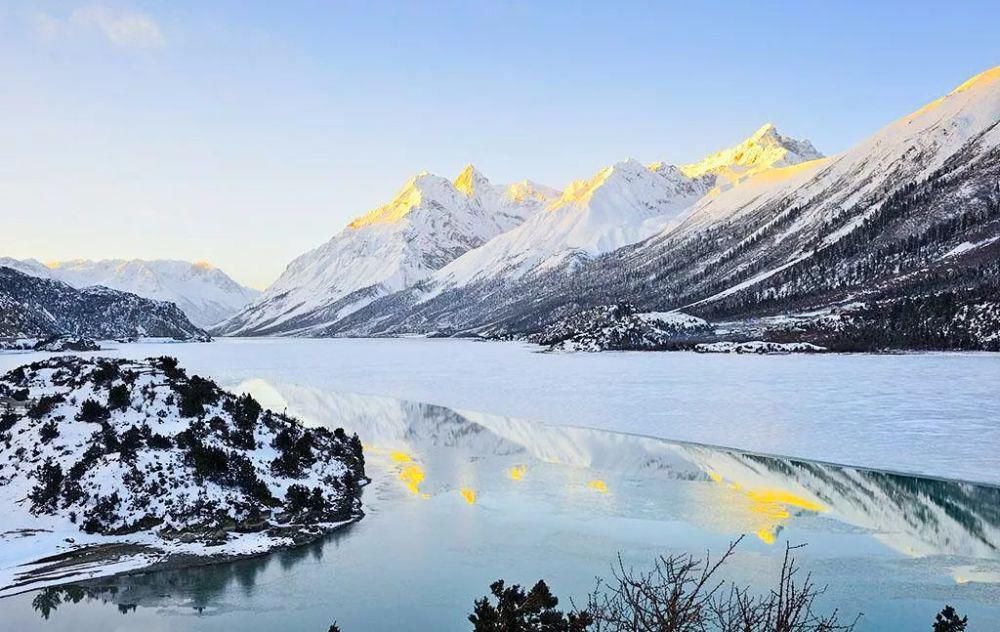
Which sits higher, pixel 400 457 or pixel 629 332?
pixel 629 332

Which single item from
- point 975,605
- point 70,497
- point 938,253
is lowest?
point 975,605

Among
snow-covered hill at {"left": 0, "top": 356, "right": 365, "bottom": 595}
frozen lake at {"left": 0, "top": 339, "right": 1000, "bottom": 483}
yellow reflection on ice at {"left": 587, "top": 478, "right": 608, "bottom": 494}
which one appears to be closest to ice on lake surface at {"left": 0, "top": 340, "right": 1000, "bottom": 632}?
yellow reflection on ice at {"left": 587, "top": 478, "right": 608, "bottom": 494}

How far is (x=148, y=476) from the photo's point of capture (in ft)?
87.1

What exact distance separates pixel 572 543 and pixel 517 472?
33.2 ft

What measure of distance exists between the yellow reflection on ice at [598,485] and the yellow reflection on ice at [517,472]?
10.1 feet

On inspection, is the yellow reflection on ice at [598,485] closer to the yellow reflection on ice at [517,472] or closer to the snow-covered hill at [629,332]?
the yellow reflection on ice at [517,472]

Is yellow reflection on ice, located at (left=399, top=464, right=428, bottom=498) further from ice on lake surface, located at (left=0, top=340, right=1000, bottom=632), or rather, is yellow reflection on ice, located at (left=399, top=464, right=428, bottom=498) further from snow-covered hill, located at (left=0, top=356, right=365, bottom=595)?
snow-covered hill, located at (left=0, top=356, right=365, bottom=595)

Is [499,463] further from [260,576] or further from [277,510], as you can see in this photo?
[260,576]

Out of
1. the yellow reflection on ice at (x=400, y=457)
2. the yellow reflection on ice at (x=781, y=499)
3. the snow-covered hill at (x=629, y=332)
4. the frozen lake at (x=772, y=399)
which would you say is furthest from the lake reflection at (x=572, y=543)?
the snow-covered hill at (x=629, y=332)

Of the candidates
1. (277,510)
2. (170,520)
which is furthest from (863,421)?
(170,520)

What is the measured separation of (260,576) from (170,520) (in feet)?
20.1

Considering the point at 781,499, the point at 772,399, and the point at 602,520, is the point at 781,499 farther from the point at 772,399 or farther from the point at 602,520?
the point at 772,399

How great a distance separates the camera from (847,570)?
19469 millimetres

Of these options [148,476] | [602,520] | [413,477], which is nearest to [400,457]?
[413,477]
